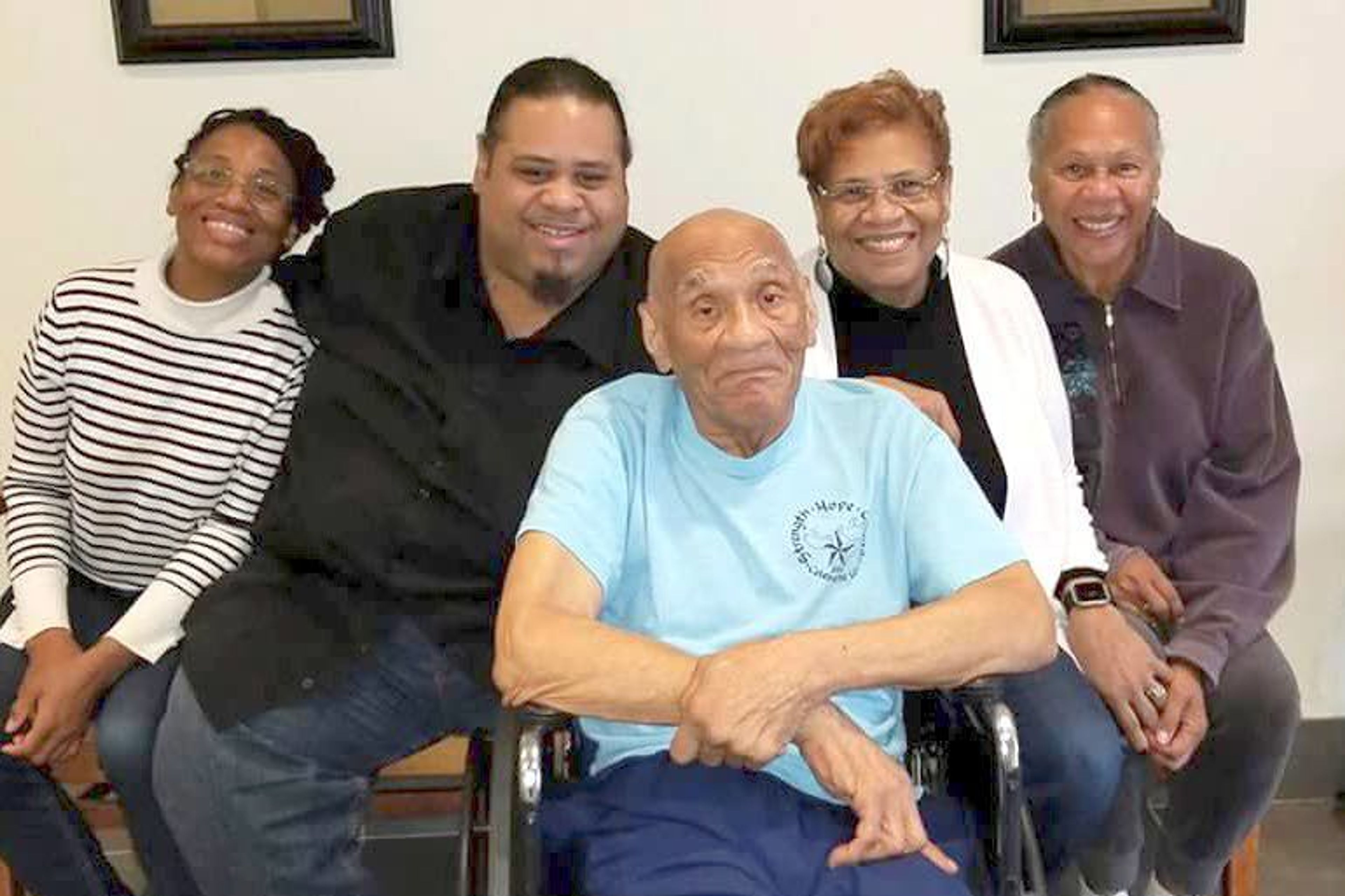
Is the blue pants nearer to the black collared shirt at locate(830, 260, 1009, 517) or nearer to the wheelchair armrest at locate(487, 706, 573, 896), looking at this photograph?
the wheelchair armrest at locate(487, 706, 573, 896)

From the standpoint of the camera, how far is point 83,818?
2062 millimetres

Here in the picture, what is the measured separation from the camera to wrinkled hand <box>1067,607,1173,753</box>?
6.18 ft

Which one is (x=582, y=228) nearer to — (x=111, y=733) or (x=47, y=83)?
(x=111, y=733)

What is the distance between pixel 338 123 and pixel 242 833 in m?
1.35

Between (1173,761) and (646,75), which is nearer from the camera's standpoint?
(1173,761)

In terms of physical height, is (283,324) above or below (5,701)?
above

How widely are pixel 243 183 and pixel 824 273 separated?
0.89 meters

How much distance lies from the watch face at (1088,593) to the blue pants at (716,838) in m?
0.46

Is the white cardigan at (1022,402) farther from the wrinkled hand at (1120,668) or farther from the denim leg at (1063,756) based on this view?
the denim leg at (1063,756)

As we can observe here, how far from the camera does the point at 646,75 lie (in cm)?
256

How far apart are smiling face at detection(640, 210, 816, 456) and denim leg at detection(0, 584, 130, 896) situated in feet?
3.78

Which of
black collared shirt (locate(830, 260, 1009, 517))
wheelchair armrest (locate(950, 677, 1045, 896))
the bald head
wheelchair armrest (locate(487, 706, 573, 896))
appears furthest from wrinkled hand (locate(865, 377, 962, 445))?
wheelchair armrest (locate(487, 706, 573, 896))

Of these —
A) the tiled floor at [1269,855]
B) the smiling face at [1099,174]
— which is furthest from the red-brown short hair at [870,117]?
the tiled floor at [1269,855]

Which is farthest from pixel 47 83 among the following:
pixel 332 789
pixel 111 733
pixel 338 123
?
pixel 332 789
